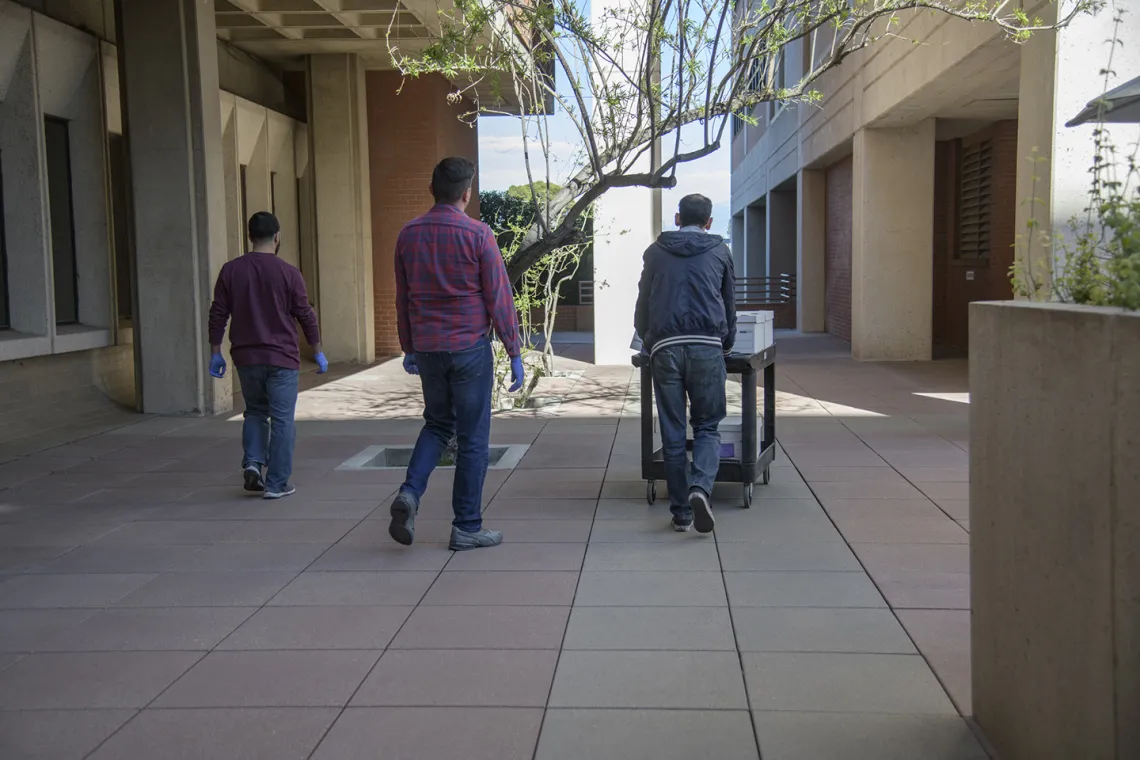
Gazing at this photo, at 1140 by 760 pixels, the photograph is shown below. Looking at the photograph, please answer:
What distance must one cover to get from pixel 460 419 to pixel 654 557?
1.19 meters

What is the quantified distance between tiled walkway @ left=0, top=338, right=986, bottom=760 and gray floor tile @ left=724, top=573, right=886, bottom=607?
0.07ft

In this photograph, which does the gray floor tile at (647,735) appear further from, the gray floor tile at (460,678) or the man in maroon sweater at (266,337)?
the man in maroon sweater at (266,337)

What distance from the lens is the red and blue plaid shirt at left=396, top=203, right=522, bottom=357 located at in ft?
18.2

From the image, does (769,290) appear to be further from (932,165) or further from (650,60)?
(650,60)

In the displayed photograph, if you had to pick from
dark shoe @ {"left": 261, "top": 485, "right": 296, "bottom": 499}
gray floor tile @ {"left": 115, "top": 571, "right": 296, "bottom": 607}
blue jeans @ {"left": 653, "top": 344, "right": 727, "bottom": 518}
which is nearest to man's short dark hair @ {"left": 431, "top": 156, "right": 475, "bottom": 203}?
blue jeans @ {"left": 653, "top": 344, "right": 727, "bottom": 518}

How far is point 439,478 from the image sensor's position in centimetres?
773

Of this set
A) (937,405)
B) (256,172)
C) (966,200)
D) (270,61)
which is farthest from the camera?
(966,200)

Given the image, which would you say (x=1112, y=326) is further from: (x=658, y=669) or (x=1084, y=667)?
(x=658, y=669)

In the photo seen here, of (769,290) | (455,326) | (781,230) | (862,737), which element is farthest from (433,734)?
(781,230)

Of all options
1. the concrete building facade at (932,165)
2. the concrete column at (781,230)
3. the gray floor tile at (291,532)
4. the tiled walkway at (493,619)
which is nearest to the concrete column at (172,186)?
the tiled walkway at (493,619)

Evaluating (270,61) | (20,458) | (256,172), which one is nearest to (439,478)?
(20,458)

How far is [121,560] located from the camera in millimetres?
5676

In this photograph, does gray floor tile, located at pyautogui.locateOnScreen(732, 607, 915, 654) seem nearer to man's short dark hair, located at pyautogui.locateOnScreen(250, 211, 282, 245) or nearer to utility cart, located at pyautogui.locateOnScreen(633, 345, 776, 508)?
utility cart, located at pyautogui.locateOnScreen(633, 345, 776, 508)

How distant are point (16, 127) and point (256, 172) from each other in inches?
204
